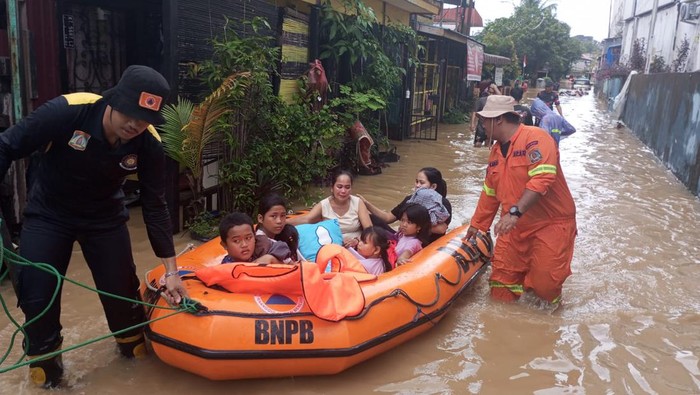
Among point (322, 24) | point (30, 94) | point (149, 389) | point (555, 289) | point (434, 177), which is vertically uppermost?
point (322, 24)

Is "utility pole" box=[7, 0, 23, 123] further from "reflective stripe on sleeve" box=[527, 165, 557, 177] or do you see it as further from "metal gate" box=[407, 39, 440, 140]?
"metal gate" box=[407, 39, 440, 140]

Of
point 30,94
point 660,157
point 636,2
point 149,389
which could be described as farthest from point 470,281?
point 636,2

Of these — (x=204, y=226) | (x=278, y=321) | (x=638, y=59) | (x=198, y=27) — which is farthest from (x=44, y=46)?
(x=638, y=59)

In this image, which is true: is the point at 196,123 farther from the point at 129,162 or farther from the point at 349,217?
the point at 129,162

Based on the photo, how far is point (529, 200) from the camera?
3963mm

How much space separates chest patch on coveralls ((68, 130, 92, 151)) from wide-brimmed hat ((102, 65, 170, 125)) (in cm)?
25

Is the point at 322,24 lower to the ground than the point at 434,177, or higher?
higher

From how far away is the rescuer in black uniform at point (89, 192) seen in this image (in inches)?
99.3

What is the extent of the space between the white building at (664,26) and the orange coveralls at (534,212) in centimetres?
1505

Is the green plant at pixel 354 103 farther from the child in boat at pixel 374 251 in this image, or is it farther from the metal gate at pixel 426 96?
the metal gate at pixel 426 96

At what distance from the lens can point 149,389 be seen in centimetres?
324

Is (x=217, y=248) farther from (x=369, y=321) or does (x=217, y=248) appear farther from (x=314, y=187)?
(x=314, y=187)

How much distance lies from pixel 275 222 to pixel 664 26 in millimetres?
23102

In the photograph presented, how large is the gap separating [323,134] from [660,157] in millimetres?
8871
